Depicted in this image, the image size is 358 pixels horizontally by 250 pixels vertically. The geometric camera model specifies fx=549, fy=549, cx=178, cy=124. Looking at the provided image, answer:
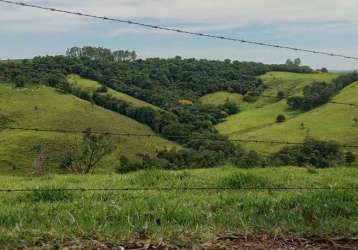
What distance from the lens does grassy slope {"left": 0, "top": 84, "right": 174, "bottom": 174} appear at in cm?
7869

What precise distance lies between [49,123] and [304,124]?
138 feet

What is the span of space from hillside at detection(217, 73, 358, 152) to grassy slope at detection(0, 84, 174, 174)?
14.4m

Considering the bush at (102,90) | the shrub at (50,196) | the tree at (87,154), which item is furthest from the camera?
the bush at (102,90)

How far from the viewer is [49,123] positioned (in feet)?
305

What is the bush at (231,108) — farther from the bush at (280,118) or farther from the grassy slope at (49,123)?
the grassy slope at (49,123)

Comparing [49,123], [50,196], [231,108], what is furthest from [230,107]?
[50,196]

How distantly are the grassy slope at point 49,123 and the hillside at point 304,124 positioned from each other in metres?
14.4

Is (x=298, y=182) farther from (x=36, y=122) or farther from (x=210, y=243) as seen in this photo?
(x=36, y=122)

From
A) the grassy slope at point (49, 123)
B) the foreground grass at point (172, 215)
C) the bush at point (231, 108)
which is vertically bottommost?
the grassy slope at point (49, 123)

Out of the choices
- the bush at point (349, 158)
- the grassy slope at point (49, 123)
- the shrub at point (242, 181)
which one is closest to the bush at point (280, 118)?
the grassy slope at point (49, 123)

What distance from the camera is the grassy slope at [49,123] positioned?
78688 mm

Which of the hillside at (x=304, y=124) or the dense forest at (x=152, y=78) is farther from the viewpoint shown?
the hillside at (x=304, y=124)

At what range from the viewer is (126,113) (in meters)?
91.3

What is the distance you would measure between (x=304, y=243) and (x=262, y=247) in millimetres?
537
